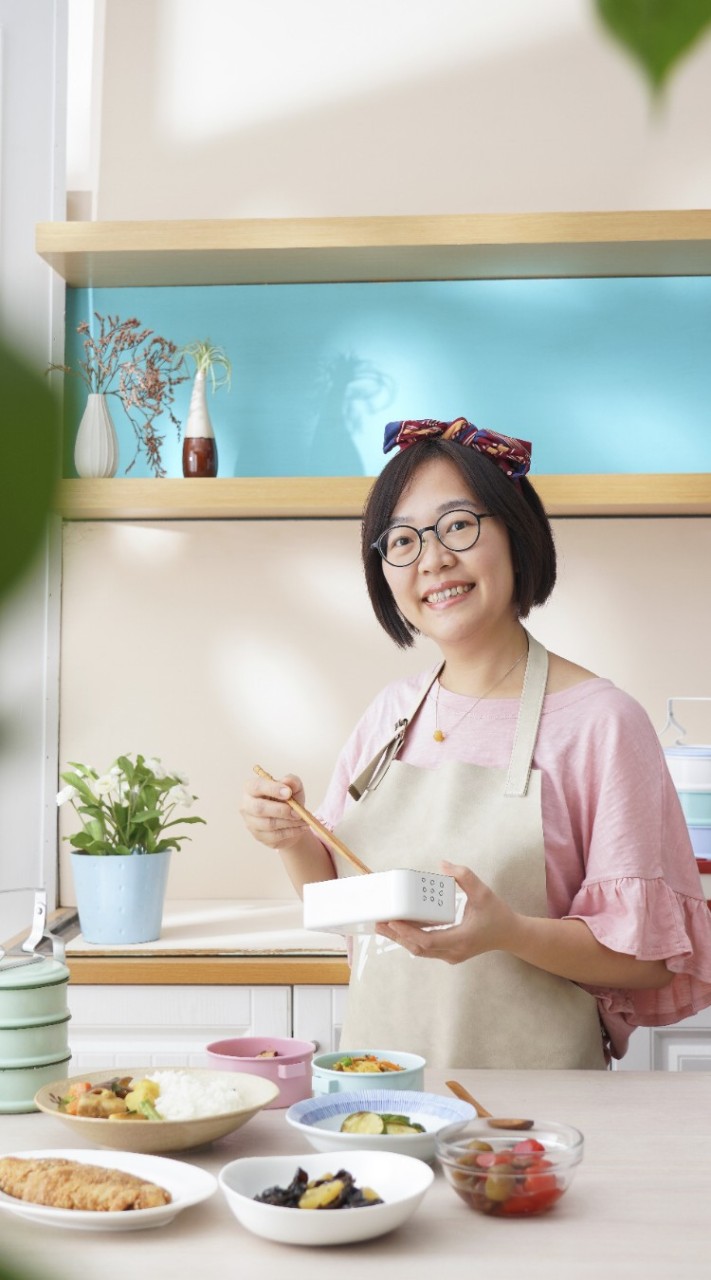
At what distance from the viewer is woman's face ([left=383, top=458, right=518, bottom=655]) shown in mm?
1664

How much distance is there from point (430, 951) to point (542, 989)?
0.96ft

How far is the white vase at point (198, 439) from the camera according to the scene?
2574 mm

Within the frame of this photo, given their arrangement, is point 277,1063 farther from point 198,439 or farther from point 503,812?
point 198,439

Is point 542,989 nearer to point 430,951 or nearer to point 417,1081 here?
point 430,951

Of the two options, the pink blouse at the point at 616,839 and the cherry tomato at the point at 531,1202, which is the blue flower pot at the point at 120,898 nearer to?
the pink blouse at the point at 616,839

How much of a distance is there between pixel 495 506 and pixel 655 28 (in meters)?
1.59

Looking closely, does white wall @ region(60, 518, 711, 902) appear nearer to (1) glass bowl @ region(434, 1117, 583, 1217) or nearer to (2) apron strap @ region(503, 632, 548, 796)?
(2) apron strap @ region(503, 632, 548, 796)

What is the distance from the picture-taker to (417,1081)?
1.14 m

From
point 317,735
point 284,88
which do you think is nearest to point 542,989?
point 317,735

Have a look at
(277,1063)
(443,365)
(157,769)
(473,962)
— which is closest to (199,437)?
(443,365)

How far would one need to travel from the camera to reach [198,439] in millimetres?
2576

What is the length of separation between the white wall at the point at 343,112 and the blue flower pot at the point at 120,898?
138 centimetres

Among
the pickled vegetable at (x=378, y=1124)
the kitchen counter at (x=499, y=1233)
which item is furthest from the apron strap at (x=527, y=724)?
the pickled vegetable at (x=378, y=1124)

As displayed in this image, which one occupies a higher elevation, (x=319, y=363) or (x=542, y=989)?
(x=319, y=363)
